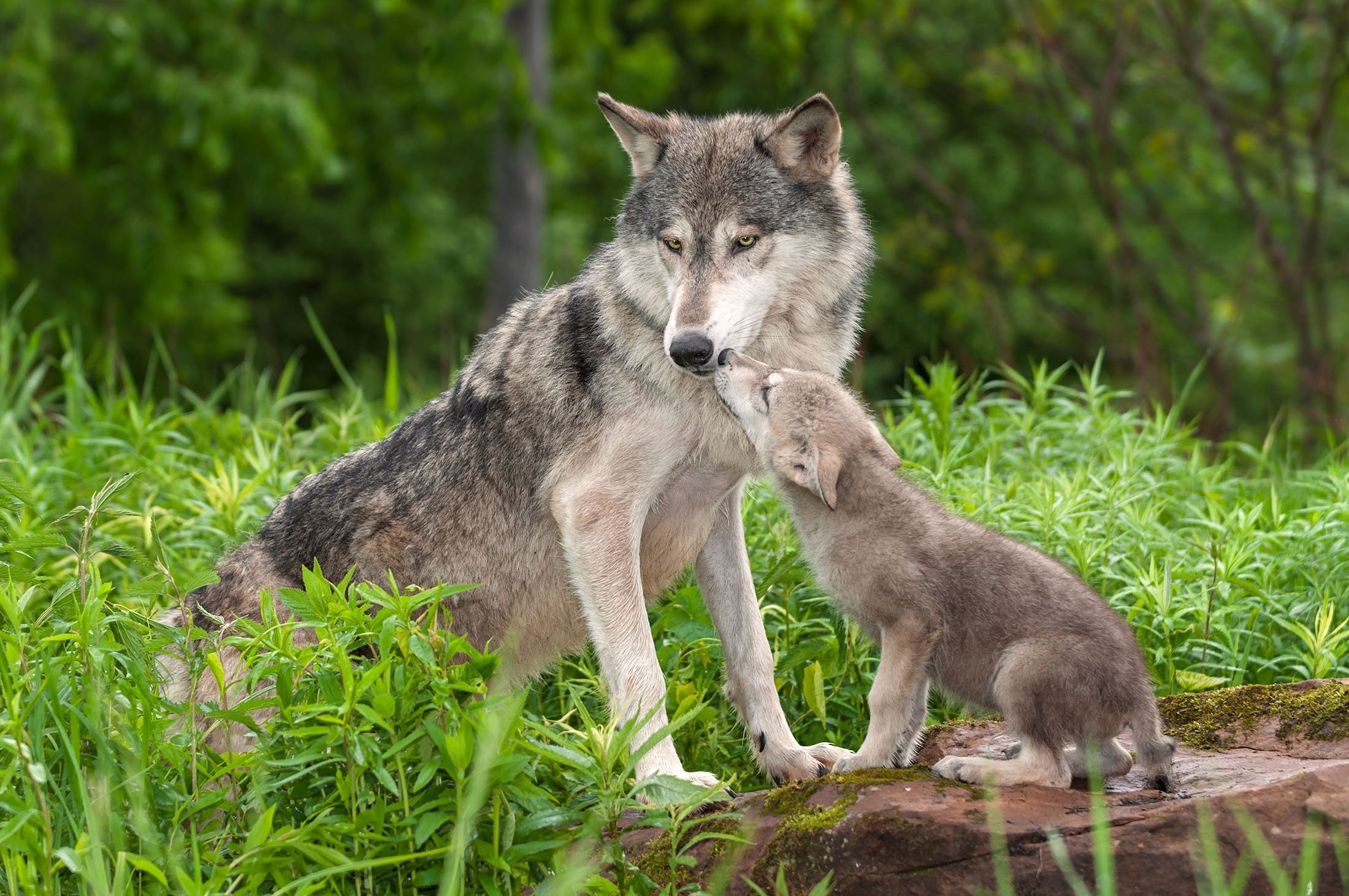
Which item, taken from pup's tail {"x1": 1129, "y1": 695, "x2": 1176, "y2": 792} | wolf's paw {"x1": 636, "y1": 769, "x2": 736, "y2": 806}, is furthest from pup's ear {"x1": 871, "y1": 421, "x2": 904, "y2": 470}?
wolf's paw {"x1": 636, "y1": 769, "x2": 736, "y2": 806}

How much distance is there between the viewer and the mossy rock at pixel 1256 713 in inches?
156

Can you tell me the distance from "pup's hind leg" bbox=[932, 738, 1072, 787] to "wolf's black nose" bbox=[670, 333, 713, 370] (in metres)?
1.41

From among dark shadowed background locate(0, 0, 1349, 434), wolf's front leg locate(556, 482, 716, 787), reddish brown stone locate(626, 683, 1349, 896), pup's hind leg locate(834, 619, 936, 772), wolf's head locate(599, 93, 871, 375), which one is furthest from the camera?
dark shadowed background locate(0, 0, 1349, 434)

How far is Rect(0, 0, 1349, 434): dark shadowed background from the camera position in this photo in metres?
Result: 11.0

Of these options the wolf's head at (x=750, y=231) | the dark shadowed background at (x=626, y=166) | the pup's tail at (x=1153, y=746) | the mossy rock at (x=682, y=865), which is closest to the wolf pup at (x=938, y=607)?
the pup's tail at (x=1153, y=746)

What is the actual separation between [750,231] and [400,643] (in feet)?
5.95

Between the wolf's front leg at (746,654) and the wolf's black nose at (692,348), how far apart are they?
740mm

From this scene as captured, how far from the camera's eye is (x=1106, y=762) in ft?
12.1

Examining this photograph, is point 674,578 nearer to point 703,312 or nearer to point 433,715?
point 703,312

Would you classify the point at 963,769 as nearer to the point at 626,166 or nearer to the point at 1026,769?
the point at 1026,769

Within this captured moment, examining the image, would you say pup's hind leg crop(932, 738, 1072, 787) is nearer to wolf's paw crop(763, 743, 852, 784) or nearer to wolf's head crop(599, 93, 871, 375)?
wolf's paw crop(763, 743, 852, 784)

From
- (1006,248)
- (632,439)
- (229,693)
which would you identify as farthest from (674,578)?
(1006,248)

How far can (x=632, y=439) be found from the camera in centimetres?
435

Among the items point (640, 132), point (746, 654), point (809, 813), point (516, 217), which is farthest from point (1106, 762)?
point (516, 217)
